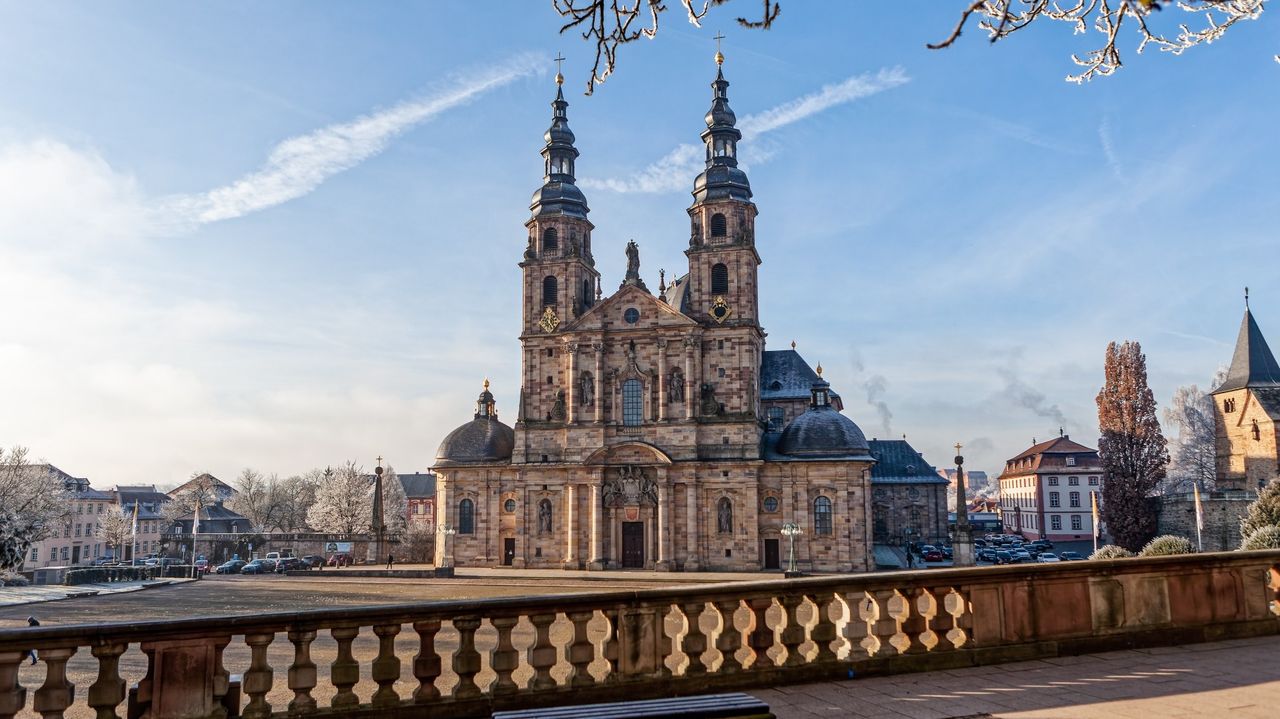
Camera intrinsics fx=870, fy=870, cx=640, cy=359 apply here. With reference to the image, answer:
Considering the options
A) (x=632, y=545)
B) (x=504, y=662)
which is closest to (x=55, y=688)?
(x=504, y=662)

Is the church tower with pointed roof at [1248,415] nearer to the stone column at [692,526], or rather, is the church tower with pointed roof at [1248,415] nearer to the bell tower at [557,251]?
the stone column at [692,526]

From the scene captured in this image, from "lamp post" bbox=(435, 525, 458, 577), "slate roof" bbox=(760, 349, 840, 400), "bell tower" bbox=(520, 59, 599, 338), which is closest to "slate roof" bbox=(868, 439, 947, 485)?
"slate roof" bbox=(760, 349, 840, 400)

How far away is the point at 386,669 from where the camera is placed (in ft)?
21.6

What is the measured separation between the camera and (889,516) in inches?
2677

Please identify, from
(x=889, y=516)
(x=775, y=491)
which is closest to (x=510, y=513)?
(x=775, y=491)

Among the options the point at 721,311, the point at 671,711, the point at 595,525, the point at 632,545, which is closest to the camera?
the point at 671,711

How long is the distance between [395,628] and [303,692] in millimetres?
777

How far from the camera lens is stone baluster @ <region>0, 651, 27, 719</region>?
229 inches

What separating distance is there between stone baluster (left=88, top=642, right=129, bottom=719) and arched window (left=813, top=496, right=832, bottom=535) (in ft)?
152

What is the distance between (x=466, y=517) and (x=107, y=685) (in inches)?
2000

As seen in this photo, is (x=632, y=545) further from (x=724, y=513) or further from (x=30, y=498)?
(x=30, y=498)

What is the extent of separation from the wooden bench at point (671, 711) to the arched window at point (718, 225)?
167 ft

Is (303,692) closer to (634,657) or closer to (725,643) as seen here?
(634,657)

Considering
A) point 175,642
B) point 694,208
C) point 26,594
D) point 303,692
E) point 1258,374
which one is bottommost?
point 26,594
